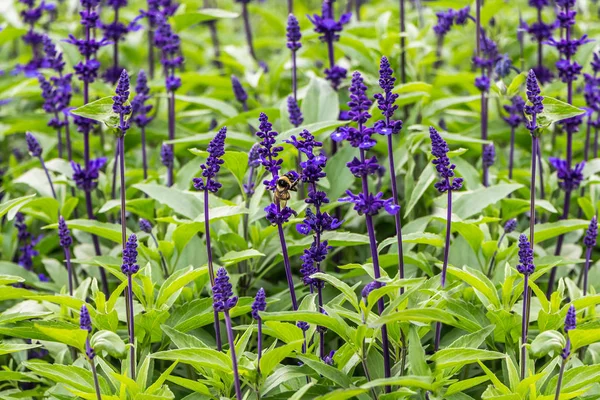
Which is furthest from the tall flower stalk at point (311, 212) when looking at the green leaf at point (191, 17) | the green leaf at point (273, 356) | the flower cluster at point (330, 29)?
the green leaf at point (191, 17)

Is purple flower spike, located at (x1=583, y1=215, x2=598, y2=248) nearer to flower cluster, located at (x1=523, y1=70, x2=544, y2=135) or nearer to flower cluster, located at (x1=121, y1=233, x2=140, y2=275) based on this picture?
flower cluster, located at (x1=523, y1=70, x2=544, y2=135)

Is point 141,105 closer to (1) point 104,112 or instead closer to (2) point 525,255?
(1) point 104,112

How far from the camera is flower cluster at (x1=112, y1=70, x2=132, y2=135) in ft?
7.64

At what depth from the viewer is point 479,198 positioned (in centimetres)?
322

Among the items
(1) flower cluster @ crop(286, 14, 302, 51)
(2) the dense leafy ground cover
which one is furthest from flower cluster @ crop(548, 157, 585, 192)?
(1) flower cluster @ crop(286, 14, 302, 51)

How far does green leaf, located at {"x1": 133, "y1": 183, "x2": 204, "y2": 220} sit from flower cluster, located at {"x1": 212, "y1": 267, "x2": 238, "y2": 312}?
43.0 inches

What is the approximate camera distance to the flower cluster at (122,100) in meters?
2.33

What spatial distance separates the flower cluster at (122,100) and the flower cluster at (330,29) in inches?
59.1

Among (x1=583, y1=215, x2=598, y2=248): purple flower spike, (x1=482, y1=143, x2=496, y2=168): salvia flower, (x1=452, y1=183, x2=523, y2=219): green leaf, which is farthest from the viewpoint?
(x1=482, y1=143, x2=496, y2=168): salvia flower

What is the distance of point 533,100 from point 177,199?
162 cm

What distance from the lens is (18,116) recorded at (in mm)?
4758

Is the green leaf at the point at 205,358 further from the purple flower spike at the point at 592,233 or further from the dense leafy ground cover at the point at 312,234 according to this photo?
the purple flower spike at the point at 592,233

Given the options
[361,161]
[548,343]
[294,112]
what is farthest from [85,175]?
[548,343]

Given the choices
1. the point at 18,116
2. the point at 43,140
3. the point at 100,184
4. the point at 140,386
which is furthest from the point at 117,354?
the point at 18,116
